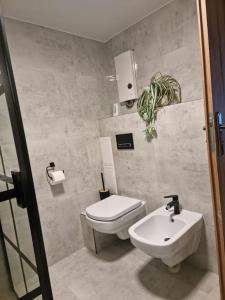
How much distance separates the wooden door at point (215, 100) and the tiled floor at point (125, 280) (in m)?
0.50

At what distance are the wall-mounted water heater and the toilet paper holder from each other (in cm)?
100

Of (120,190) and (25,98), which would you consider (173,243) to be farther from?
(25,98)

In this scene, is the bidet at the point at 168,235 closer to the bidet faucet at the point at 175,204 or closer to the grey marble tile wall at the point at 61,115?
the bidet faucet at the point at 175,204

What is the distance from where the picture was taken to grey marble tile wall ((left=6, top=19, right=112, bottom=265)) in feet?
6.31

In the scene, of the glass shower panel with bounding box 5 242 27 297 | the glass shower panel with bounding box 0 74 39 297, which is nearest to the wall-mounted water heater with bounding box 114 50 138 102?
the glass shower panel with bounding box 0 74 39 297

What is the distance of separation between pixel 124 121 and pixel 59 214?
1127 mm

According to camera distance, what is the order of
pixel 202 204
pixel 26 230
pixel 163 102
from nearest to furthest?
pixel 26 230
pixel 202 204
pixel 163 102

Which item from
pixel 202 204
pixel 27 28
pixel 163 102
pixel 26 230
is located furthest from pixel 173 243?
pixel 27 28

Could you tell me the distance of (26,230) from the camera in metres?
1.05

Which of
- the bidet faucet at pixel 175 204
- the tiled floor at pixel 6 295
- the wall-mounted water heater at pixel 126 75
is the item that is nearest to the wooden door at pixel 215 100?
the bidet faucet at pixel 175 204

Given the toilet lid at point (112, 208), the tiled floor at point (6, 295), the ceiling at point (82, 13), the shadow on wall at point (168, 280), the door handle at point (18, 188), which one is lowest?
the shadow on wall at point (168, 280)

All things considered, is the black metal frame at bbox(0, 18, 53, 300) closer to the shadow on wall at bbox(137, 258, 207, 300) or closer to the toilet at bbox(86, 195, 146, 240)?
the toilet at bbox(86, 195, 146, 240)

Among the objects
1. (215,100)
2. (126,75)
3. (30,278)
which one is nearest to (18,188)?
(30,278)

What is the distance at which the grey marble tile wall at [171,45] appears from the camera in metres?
1.73
